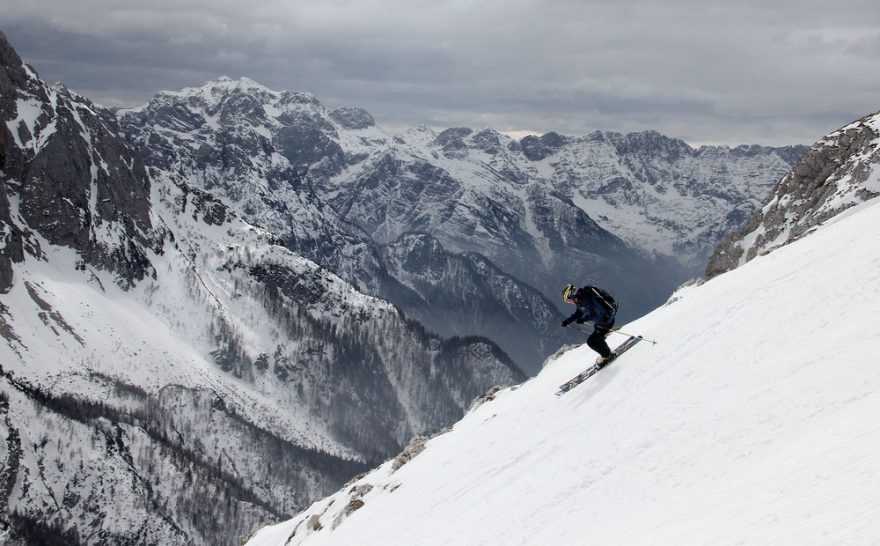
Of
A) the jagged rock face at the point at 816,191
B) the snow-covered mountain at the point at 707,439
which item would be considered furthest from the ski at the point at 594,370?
the jagged rock face at the point at 816,191

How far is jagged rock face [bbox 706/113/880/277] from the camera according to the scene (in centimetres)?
5753

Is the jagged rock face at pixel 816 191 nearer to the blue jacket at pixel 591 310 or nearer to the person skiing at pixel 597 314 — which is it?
the person skiing at pixel 597 314

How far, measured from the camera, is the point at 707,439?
19.7 metres

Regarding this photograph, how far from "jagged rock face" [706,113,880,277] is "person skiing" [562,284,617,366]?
109 feet

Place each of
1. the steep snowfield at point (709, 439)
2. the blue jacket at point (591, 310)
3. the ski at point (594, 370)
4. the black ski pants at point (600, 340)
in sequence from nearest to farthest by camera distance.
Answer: the steep snowfield at point (709, 439)
the black ski pants at point (600, 340)
the blue jacket at point (591, 310)
the ski at point (594, 370)

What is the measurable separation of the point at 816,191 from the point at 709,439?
54.1 m

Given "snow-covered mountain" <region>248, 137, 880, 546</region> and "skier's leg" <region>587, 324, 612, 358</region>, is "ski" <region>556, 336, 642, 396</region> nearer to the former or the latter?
"skier's leg" <region>587, 324, 612, 358</region>

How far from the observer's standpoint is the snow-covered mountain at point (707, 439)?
14305mm

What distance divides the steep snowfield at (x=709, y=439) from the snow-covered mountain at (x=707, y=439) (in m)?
0.06

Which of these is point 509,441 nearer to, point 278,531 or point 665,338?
point 665,338

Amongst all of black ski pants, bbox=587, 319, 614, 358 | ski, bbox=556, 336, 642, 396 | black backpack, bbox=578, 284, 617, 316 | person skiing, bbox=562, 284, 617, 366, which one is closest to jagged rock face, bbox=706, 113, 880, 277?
ski, bbox=556, 336, 642, 396

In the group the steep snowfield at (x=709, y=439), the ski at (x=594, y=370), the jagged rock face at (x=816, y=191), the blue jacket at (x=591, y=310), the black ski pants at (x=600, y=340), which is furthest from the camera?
the jagged rock face at (x=816, y=191)

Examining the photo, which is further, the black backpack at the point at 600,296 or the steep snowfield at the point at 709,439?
the black backpack at the point at 600,296

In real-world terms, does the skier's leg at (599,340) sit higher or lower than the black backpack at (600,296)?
lower
